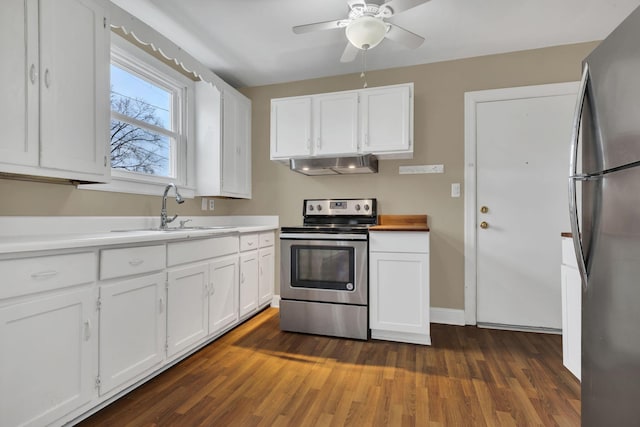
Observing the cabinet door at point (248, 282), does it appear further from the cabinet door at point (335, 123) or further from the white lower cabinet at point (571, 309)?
the white lower cabinet at point (571, 309)

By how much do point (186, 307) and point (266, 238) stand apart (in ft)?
4.25

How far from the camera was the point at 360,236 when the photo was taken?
260cm

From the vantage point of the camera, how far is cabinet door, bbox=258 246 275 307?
320 centimetres

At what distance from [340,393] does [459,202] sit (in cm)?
200

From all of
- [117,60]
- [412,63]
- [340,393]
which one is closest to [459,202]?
[412,63]

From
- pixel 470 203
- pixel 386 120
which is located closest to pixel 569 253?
pixel 470 203

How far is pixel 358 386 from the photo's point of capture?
6.22 ft

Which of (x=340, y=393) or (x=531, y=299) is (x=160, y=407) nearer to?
(x=340, y=393)

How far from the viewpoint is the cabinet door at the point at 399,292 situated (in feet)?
8.10

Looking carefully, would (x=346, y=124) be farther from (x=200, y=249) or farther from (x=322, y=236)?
(x=200, y=249)

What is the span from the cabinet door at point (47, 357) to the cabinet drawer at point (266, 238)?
70.7 inches

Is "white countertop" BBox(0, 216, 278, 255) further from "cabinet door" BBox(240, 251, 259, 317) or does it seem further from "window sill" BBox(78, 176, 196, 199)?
"cabinet door" BBox(240, 251, 259, 317)

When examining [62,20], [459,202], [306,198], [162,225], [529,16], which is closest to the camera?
[62,20]

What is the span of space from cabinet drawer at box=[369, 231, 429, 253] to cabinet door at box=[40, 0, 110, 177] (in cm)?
188
